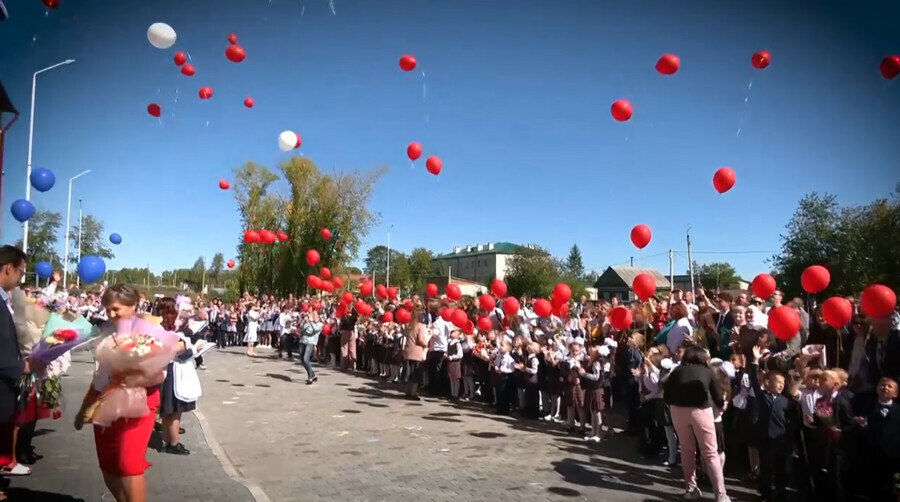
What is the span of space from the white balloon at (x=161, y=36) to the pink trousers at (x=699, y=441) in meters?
10.1

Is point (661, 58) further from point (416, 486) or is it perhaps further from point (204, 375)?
point (204, 375)

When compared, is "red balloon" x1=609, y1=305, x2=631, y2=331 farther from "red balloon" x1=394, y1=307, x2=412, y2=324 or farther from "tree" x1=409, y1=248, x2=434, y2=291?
"tree" x1=409, y1=248, x2=434, y2=291

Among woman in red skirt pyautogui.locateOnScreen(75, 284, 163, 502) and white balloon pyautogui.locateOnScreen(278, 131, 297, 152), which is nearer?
woman in red skirt pyautogui.locateOnScreen(75, 284, 163, 502)

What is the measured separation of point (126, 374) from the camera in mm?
4109

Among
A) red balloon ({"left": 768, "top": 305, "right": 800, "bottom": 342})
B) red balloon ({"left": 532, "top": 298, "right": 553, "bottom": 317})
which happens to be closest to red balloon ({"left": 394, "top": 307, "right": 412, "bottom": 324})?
red balloon ({"left": 532, "top": 298, "right": 553, "bottom": 317})

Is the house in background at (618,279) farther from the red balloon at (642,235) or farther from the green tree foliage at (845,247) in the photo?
the red balloon at (642,235)

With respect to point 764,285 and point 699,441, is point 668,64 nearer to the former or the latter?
point 764,285

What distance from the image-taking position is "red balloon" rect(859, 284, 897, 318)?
6.56 m

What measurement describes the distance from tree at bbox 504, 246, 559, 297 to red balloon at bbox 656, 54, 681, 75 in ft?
159

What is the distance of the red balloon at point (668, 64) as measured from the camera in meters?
9.61

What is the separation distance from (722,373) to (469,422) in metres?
4.43

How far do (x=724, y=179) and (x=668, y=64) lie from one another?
7.04ft

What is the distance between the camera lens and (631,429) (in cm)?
→ 882

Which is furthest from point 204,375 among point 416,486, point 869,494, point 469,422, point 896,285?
point 896,285
